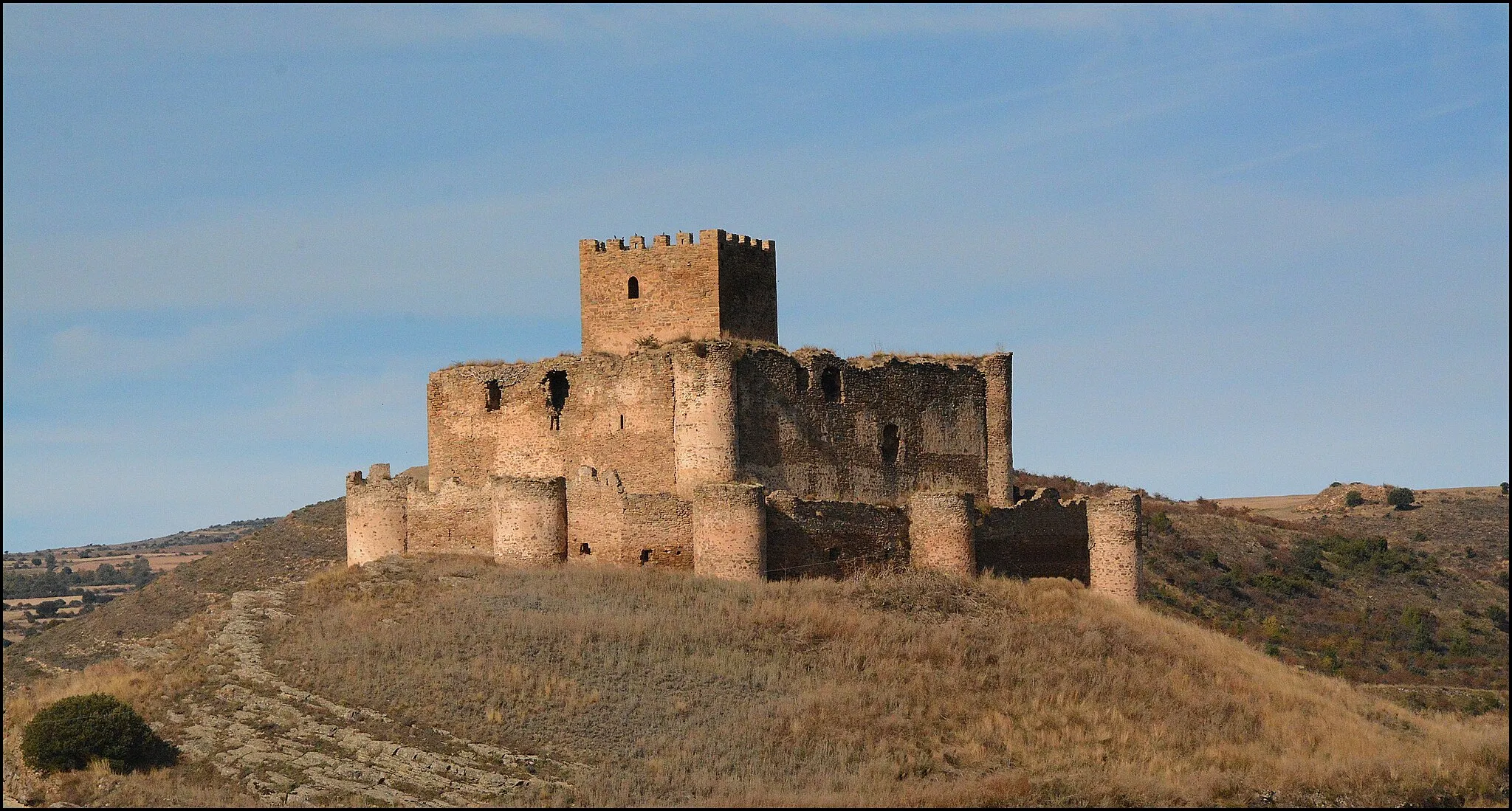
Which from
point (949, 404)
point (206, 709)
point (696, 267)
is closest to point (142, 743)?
point (206, 709)

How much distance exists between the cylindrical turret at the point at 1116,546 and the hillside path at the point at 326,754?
43.3 feet

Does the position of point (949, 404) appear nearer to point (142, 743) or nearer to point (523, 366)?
point (523, 366)

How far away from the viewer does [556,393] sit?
115ft

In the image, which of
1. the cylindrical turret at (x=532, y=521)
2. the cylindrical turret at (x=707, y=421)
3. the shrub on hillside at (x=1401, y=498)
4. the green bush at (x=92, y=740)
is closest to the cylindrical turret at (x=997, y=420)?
the cylindrical turret at (x=707, y=421)

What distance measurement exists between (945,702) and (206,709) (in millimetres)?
10396

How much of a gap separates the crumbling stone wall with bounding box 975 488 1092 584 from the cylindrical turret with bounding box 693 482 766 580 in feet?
15.8

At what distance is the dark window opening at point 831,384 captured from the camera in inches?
1355

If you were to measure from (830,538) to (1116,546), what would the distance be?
5.59 metres

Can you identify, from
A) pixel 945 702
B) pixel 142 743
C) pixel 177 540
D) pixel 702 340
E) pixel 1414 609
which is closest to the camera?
pixel 142 743

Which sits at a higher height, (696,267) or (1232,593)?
(696,267)

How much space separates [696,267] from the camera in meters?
34.9

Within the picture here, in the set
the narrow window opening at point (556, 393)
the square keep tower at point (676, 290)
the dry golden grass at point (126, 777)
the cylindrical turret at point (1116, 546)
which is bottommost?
the dry golden grass at point (126, 777)

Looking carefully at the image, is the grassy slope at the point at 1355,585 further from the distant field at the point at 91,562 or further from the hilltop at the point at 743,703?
the distant field at the point at 91,562

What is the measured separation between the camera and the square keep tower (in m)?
34.8
